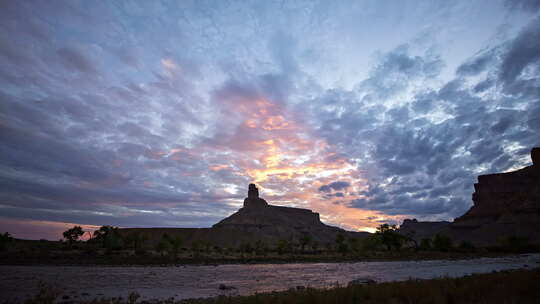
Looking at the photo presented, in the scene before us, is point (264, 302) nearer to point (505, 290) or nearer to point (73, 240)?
point (505, 290)

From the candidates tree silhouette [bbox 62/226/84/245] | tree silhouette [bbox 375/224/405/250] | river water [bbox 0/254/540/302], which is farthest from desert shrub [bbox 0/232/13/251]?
tree silhouette [bbox 375/224/405/250]

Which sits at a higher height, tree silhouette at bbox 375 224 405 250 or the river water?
tree silhouette at bbox 375 224 405 250

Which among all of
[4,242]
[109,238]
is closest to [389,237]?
[109,238]

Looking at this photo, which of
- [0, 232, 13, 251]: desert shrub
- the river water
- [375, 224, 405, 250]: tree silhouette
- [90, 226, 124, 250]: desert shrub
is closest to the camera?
the river water

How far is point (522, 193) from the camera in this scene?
195 meters

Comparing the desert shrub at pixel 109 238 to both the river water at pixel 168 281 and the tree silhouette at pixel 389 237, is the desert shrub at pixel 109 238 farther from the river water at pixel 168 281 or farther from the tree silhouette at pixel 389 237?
the tree silhouette at pixel 389 237

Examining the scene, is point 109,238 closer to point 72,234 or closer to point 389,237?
point 72,234

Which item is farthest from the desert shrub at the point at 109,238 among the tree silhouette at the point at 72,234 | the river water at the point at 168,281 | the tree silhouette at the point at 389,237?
the tree silhouette at the point at 389,237

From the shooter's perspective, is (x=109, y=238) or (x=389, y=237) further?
(x=389, y=237)

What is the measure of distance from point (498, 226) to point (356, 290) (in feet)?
607

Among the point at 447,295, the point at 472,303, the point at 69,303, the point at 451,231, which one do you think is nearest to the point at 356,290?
the point at 447,295

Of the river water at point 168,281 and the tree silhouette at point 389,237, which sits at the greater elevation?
the tree silhouette at point 389,237

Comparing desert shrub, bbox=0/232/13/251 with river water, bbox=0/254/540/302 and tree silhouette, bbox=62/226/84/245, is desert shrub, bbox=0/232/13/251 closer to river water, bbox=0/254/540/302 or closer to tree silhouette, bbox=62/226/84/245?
tree silhouette, bbox=62/226/84/245

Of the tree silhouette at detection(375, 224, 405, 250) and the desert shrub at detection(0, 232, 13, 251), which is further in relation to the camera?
the tree silhouette at detection(375, 224, 405, 250)
